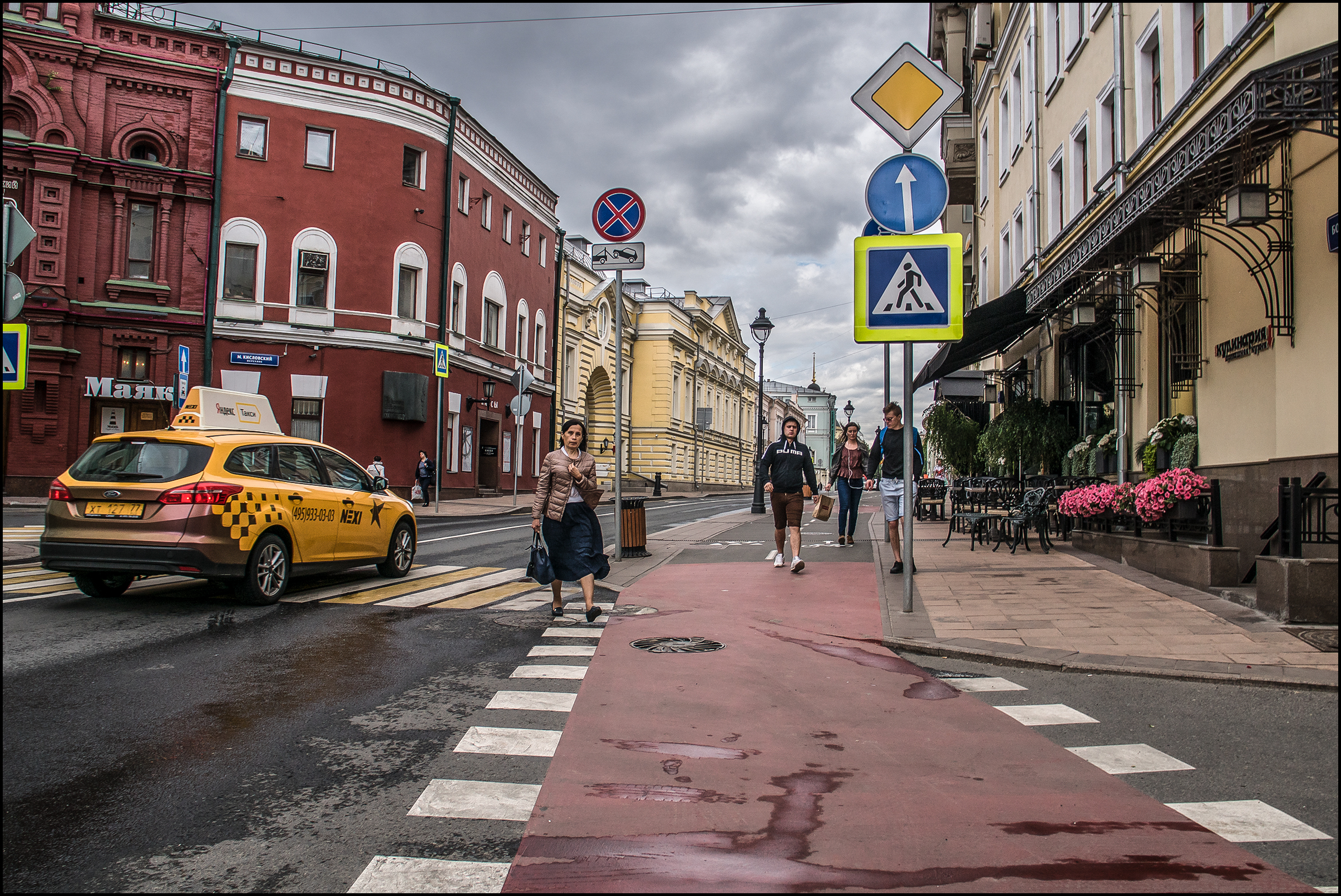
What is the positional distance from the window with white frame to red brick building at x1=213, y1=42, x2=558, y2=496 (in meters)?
18.6

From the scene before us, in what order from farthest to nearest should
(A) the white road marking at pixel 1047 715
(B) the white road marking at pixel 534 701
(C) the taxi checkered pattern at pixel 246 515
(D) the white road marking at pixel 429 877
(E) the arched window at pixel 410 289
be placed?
1. (E) the arched window at pixel 410 289
2. (C) the taxi checkered pattern at pixel 246 515
3. (B) the white road marking at pixel 534 701
4. (A) the white road marking at pixel 1047 715
5. (D) the white road marking at pixel 429 877

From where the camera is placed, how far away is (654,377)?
66750mm

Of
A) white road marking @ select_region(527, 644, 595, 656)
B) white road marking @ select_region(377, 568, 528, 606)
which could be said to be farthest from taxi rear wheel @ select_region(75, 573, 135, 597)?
white road marking @ select_region(527, 644, 595, 656)

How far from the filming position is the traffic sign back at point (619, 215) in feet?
40.0

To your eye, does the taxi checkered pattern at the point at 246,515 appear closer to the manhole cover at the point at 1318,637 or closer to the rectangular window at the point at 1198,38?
the manhole cover at the point at 1318,637

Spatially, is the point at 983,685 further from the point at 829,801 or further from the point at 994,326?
the point at 994,326

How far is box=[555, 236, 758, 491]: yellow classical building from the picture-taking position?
51.4 meters

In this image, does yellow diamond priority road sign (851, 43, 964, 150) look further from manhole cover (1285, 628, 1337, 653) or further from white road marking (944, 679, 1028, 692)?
manhole cover (1285, 628, 1337, 653)

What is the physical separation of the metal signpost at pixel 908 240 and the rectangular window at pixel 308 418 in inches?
1006

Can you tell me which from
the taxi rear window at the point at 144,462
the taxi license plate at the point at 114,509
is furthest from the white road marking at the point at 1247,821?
the taxi license plate at the point at 114,509

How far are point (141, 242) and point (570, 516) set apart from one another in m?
26.4

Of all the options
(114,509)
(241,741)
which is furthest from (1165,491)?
(114,509)

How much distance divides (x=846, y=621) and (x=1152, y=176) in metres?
5.51

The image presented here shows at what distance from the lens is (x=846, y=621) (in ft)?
27.1
